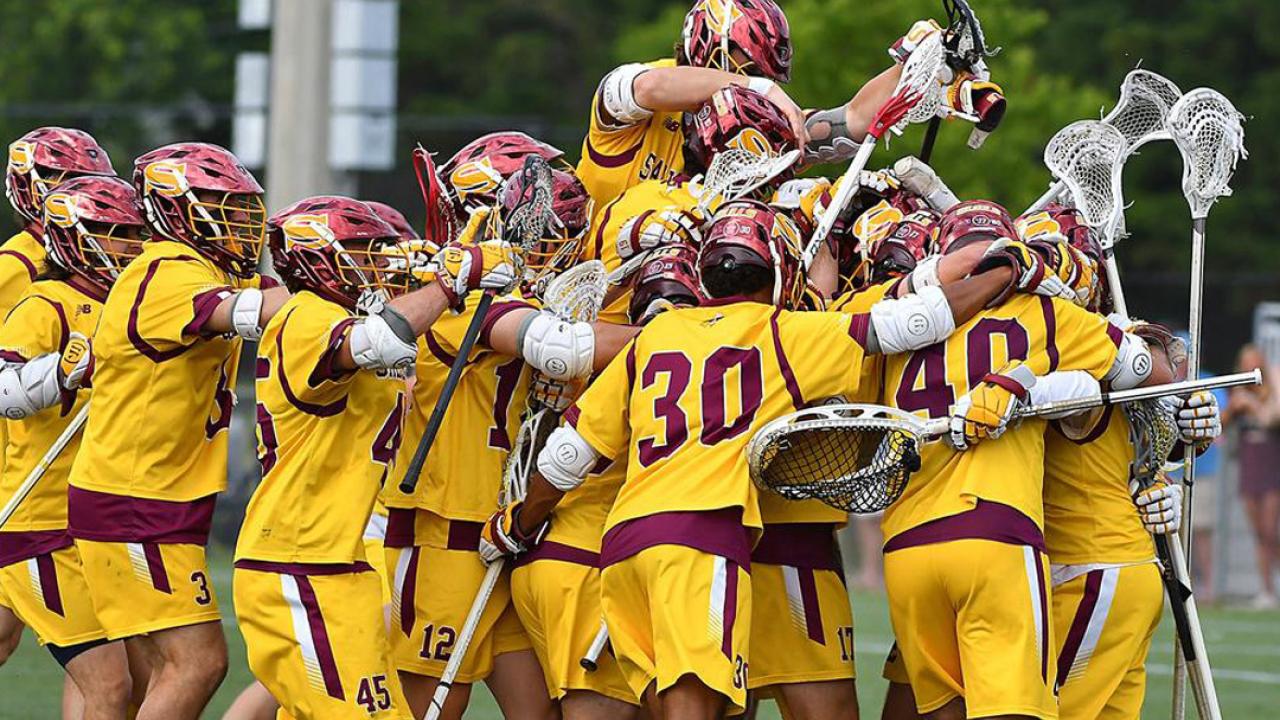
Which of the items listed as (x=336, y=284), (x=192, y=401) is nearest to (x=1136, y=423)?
(x=336, y=284)

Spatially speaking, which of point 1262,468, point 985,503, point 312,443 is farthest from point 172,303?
point 1262,468

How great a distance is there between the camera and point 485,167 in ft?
21.7

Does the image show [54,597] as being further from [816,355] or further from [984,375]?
[984,375]

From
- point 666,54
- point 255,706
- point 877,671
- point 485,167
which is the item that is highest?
point 666,54

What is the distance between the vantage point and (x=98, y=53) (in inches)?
1325

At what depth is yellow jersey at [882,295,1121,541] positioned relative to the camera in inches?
230

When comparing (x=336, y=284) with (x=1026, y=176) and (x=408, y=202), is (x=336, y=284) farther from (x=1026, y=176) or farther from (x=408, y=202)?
(x=1026, y=176)

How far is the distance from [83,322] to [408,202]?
45.0ft

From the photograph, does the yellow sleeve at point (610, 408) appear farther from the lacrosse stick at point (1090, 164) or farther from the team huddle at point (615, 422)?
the lacrosse stick at point (1090, 164)

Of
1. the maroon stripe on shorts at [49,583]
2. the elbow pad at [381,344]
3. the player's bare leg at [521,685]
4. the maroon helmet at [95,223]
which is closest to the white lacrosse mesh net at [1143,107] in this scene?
the elbow pad at [381,344]

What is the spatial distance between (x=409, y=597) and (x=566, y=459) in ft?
3.06

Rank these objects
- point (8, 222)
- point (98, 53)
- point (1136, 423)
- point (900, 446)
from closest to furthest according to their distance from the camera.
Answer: point (900, 446) < point (1136, 423) < point (8, 222) < point (98, 53)

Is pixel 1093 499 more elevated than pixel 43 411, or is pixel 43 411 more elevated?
pixel 1093 499

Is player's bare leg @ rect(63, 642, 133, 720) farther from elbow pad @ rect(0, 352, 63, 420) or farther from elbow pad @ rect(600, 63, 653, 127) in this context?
elbow pad @ rect(600, 63, 653, 127)
